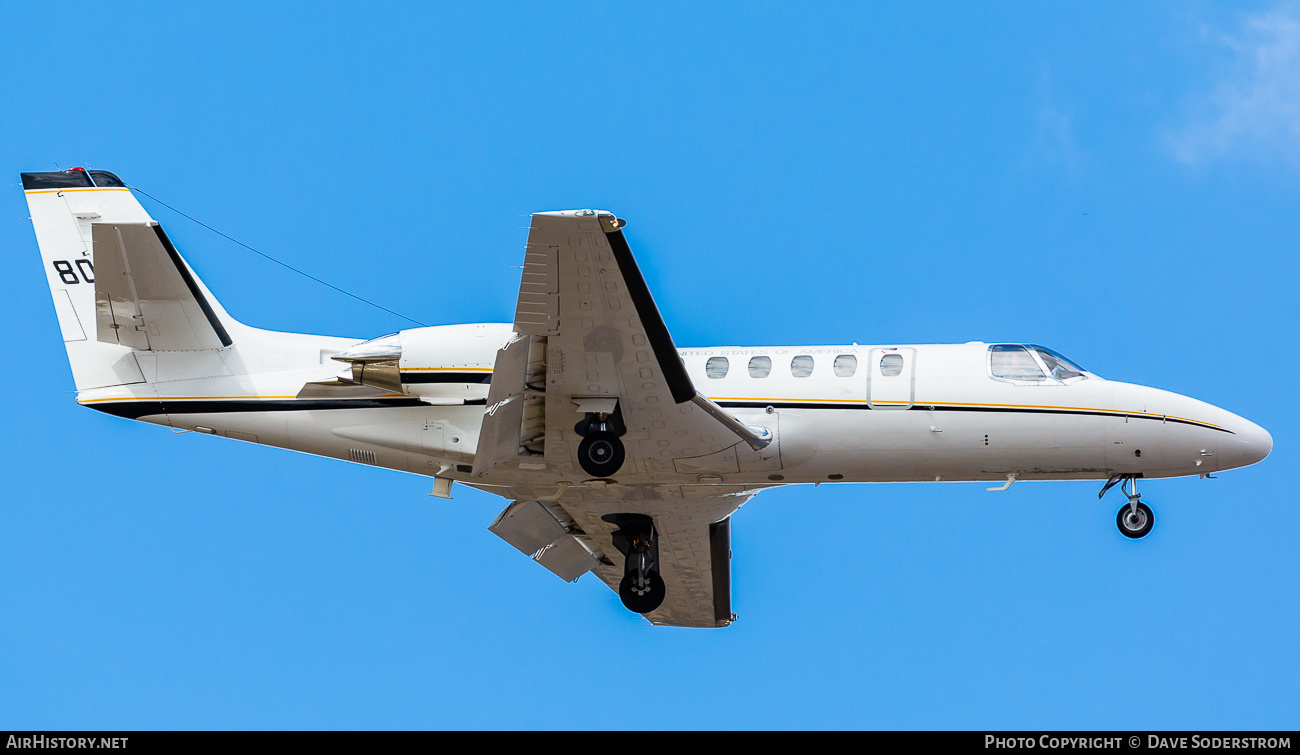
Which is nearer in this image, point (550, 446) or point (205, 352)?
point (550, 446)

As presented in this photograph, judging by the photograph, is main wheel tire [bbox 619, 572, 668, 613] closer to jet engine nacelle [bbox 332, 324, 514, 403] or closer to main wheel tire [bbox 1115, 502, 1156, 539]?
jet engine nacelle [bbox 332, 324, 514, 403]

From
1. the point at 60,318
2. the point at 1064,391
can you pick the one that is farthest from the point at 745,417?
the point at 60,318

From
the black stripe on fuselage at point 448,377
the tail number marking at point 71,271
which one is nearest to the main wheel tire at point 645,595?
the black stripe on fuselage at point 448,377

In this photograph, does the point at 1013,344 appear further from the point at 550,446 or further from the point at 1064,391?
the point at 550,446

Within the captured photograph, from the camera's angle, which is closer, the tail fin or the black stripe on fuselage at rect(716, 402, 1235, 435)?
the black stripe on fuselage at rect(716, 402, 1235, 435)

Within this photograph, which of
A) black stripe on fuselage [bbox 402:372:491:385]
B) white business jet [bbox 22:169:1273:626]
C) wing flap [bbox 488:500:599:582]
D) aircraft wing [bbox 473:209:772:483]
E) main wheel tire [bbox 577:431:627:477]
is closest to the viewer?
aircraft wing [bbox 473:209:772:483]

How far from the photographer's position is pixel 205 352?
19.2 metres

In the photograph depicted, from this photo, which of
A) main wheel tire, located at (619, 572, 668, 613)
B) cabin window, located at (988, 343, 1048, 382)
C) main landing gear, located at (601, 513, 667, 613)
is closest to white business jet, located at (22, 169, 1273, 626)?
cabin window, located at (988, 343, 1048, 382)

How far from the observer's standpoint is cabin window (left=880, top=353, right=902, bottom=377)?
18.3 meters

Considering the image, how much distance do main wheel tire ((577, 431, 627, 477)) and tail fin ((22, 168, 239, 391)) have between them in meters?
5.93
